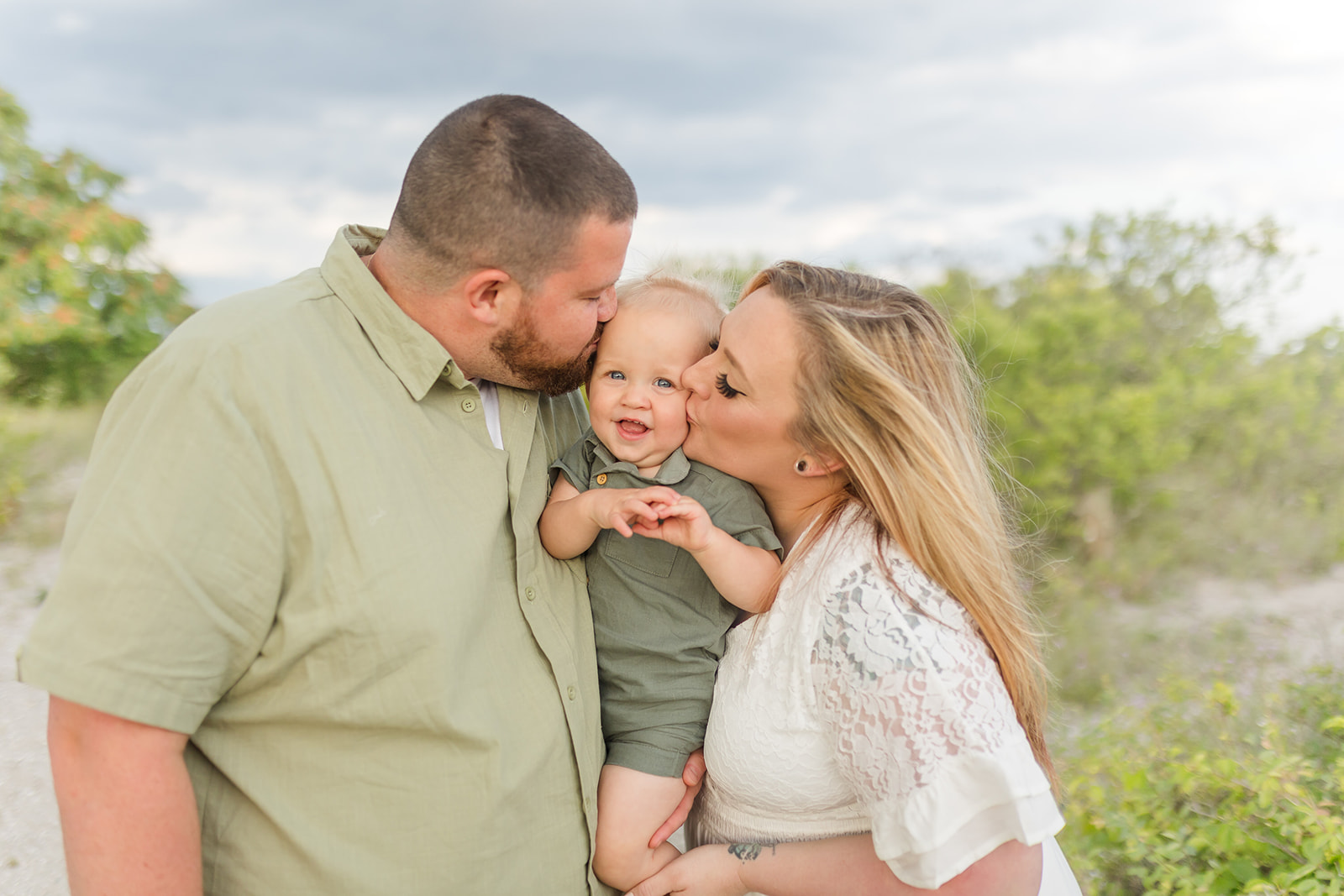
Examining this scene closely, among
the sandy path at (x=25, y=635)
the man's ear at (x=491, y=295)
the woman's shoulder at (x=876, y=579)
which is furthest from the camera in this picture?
the sandy path at (x=25, y=635)

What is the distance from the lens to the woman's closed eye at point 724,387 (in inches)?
85.1

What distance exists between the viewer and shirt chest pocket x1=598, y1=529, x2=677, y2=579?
223cm

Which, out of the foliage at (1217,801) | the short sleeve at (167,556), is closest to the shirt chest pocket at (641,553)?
the short sleeve at (167,556)

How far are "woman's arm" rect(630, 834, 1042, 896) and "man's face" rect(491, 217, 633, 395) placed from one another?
1.18m

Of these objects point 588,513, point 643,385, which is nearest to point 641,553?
point 588,513

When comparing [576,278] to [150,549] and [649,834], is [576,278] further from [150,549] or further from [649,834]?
[649,834]

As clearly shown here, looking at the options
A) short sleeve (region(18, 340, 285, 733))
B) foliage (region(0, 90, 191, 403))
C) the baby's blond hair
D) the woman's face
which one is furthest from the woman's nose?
foliage (region(0, 90, 191, 403))

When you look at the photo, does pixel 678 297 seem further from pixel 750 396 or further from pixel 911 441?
pixel 911 441

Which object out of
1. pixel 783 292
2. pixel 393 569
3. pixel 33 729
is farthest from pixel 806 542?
pixel 33 729

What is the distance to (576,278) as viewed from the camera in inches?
83.9

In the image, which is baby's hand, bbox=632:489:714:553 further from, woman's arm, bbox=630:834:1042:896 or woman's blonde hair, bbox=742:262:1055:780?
woman's arm, bbox=630:834:1042:896

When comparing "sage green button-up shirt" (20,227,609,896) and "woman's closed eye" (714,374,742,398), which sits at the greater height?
"woman's closed eye" (714,374,742,398)

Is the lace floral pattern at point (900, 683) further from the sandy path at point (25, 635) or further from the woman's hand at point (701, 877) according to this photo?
the sandy path at point (25, 635)

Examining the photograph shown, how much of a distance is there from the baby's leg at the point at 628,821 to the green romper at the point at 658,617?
0.03 meters
